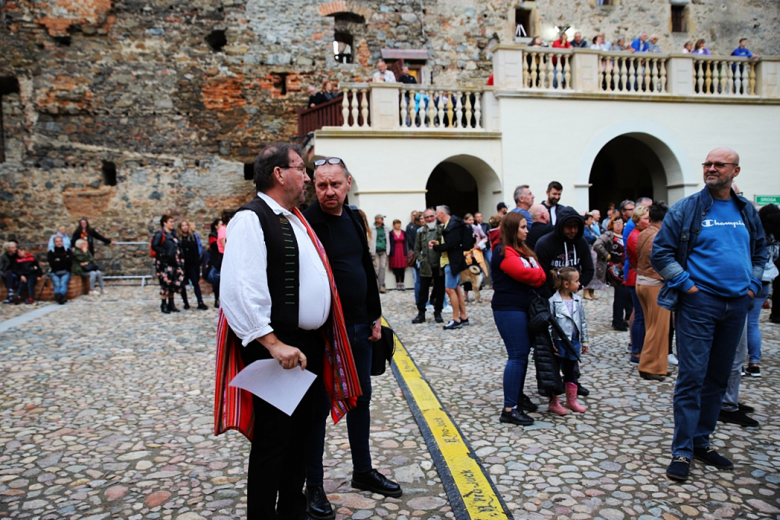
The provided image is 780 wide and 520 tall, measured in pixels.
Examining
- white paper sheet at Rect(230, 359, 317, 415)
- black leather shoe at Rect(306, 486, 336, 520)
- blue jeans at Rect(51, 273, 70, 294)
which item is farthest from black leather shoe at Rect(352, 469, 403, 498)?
blue jeans at Rect(51, 273, 70, 294)

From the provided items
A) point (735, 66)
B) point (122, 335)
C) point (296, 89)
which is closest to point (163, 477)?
point (122, 335)

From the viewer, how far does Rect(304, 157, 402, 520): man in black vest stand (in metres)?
2.92

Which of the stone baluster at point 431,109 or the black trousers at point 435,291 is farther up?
the stone baluster at point 431,109

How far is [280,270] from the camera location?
93.7 inches

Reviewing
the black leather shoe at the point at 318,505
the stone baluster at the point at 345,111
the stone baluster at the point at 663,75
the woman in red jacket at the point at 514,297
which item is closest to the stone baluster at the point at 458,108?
the stone baluster at the point at 345,111

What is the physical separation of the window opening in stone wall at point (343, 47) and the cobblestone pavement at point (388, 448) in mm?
13357

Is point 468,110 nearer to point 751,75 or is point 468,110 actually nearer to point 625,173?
point 625,173

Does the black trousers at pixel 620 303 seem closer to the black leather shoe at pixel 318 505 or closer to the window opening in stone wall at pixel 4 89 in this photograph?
the black leather shoe at pixel 318 505

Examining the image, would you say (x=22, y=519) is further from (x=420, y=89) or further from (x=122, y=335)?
(x=420, y=89)

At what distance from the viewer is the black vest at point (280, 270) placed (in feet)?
7.79

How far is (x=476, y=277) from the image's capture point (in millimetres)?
10320

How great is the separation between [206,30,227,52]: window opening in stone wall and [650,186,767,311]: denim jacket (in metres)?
15.9

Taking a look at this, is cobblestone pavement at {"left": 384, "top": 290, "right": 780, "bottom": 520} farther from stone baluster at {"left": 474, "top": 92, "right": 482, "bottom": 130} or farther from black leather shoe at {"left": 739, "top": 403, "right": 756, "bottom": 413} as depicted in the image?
stone baluster at {"left": 474, "top": 92, "right": 482, "bottom": 130}

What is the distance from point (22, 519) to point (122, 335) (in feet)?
17.7
